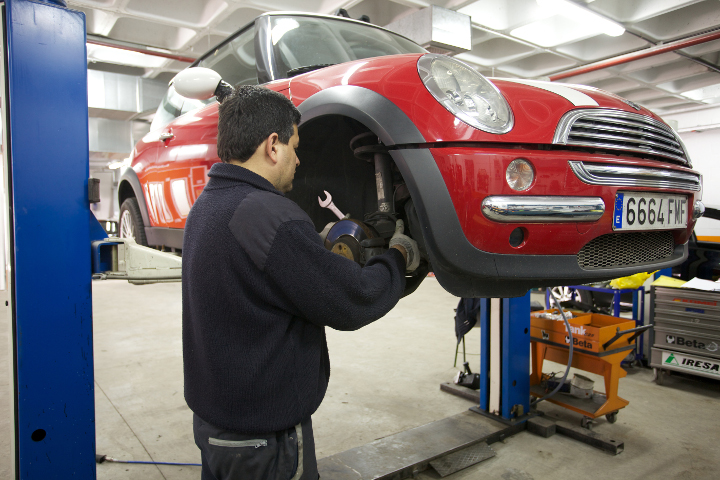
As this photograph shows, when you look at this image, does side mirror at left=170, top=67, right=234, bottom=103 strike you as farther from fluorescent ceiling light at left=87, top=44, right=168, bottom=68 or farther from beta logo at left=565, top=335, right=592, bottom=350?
fluorescent ceiling light at left=87, top=44, right=168, bottom=68

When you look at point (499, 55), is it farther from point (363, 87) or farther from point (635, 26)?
point (363, 87)

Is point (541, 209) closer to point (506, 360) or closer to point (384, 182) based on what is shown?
point (384, 182)

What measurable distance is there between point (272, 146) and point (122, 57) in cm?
692

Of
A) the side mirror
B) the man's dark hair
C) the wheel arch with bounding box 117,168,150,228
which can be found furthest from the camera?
the wheel arch with bounding box 117,168,150,228

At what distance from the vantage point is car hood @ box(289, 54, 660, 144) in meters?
1.08

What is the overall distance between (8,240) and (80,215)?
6.6 inches

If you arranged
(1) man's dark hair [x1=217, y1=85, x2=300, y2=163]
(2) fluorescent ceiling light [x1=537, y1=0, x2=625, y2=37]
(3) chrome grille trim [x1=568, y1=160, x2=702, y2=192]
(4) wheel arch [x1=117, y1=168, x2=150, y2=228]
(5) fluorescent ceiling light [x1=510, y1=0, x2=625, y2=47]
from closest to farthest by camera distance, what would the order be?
1. (1) man's dark hair [x1=217, y1=85, x2=300, y2=163]
2. (3) chrome grille trim [x1=568, y1=160, x2=702, y2=192]
3. (4) wheel arch [x1=117, y1=168, x2=150, y2=228]
4. (2) fluorescent ceiling light [x1=537, y1=0, x2=625, y2=37]
5. (5) fluorescent ceiling light [x1=510, y1=0, x2=625, y2=47]

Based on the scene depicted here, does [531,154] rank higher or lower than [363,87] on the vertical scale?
lower

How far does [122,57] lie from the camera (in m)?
6.71

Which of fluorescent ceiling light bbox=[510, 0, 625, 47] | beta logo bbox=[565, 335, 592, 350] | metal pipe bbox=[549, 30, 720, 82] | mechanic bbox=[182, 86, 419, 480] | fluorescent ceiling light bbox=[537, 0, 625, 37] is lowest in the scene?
beta logo bbox=[565, 335, 592, 350]

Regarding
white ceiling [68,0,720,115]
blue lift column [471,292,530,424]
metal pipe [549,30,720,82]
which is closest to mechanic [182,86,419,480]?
blue lift column [471,292,530,424]

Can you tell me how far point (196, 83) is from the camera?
1286 mm

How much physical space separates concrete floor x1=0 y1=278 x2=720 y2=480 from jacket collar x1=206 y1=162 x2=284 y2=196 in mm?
1534

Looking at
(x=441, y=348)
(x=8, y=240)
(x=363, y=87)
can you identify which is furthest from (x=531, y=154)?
(x=441, y=348)
